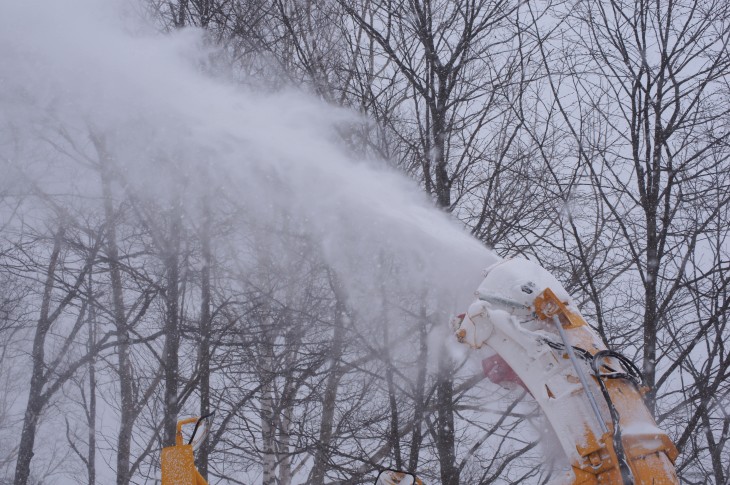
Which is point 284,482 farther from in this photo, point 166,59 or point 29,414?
point 166,59

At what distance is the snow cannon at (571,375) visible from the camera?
3.11 meters

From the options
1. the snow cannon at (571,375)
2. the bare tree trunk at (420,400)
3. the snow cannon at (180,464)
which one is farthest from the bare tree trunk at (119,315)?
the snow cannon at (571,375)

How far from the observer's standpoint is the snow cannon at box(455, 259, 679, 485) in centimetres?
311

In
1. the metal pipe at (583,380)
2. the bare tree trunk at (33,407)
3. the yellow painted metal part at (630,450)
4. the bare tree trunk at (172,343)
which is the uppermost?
the bare tree trunk at (33,407)

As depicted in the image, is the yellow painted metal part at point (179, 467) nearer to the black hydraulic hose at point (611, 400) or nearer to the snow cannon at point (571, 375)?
the snow cannon at point (571, 375)

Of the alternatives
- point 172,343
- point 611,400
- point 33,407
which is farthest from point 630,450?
point 33,407

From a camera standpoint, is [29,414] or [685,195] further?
[29,414]

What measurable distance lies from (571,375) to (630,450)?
0.45 m

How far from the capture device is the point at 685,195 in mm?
7457

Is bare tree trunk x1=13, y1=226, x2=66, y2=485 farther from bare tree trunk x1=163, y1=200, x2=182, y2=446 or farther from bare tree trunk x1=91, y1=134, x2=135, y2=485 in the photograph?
bare tree trunk x1=163, y1=200, x2=182, y2=446

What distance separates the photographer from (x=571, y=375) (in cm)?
339

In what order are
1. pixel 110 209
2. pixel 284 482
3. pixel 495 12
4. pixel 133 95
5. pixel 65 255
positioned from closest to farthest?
pixel 495 12 → pixel 133 95 → pixel 284 482 → pixel 110 209 → pixel 65 255

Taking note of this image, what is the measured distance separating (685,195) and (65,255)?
13411 mm

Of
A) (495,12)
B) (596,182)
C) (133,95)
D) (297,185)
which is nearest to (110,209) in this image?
(133,95)
